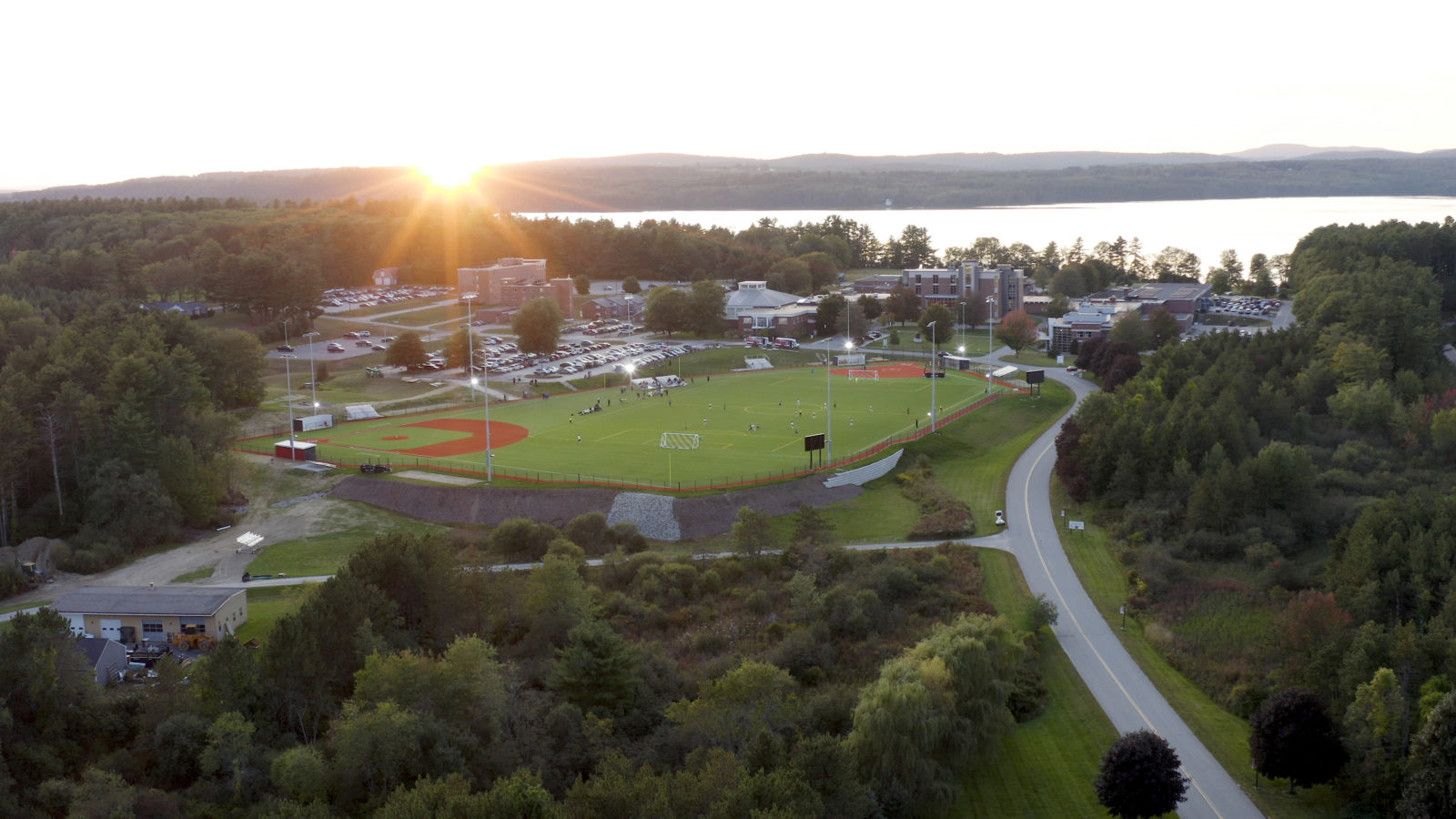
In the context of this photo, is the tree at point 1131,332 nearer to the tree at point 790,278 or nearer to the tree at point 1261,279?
the tree at point 1261,279

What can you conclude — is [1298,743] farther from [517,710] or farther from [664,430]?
[664,430]

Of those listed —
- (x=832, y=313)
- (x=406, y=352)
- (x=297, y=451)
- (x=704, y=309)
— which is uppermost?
(x=704, y=309)

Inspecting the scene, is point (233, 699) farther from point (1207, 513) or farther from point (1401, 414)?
point (1401, 414)

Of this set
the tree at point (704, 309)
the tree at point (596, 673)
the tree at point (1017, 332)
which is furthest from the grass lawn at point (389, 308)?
the tree at point (596, 673)

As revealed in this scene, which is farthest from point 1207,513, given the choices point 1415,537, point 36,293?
point 36,293

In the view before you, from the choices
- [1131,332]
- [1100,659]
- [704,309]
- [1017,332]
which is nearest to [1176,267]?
[1017,332]

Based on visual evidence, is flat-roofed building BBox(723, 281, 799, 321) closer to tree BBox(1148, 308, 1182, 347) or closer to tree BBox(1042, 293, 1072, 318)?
tree BBox(1042, 293, 1072, 318)

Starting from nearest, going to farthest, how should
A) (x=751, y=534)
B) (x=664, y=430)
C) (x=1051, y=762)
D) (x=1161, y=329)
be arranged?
(x=1051, y=762) < (x=751, y=534) < (x=664, y=430) < (x=1161, y=329)
